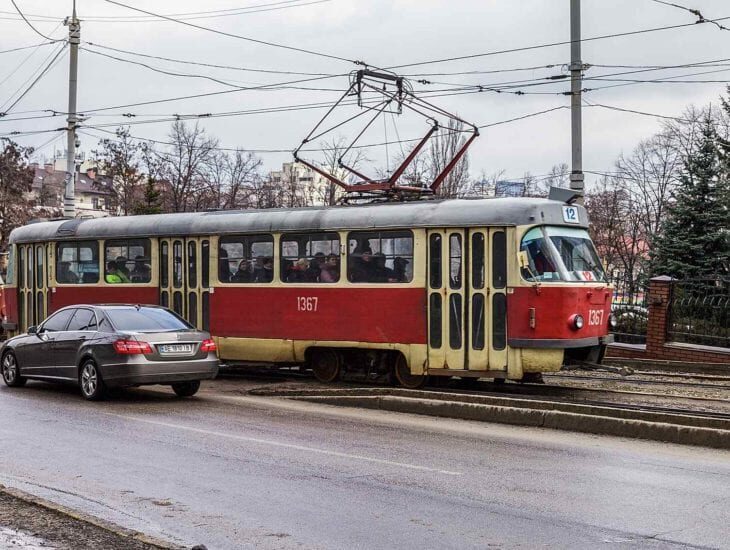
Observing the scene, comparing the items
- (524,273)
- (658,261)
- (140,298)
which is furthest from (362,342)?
(658,261)

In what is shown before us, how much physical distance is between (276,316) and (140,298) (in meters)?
3.56

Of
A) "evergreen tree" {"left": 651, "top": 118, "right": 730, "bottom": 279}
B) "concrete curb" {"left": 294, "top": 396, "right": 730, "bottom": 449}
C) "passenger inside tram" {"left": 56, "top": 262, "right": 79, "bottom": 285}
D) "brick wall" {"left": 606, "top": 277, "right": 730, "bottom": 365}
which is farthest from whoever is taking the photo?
"evergreen tree" {"left": 651, "top": 118, "right": 730, "bottom": 279}

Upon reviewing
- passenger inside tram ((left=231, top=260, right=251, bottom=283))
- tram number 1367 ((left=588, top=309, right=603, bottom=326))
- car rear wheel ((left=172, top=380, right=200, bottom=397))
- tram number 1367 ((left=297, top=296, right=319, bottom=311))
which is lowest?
car rear wheel ((left=172, top=380, right=200, bottom=397))

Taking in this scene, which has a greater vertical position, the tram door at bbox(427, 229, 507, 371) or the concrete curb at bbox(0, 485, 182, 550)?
the tram door at bbox(427, 229, 507, 371)

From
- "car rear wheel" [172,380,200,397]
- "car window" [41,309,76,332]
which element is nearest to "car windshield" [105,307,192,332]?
"car rear wheel" [172,380,200,397]

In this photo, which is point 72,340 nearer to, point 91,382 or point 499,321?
point 91,382

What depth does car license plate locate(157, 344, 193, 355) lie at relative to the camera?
582 inches

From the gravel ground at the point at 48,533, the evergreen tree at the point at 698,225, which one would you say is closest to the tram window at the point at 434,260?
the gravel ground at the point at 48,533

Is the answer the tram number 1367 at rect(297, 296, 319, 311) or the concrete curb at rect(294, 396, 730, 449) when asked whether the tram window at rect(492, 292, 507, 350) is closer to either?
the concrete curb at rect(294, 396, 730, 449)

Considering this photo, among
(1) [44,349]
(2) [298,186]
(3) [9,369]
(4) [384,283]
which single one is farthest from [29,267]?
(2) [298,186]

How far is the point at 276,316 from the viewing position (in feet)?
58.6

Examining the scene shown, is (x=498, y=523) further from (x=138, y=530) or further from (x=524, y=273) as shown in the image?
(x=524, y=273)

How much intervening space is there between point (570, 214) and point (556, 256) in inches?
37.6

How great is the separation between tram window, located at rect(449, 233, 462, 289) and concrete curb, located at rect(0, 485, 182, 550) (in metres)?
8.55
